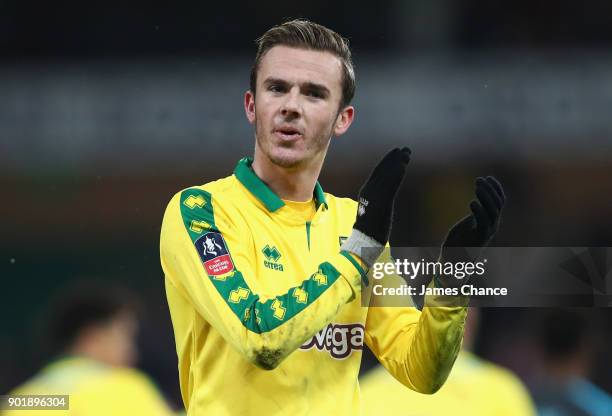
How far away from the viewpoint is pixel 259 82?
109 inches

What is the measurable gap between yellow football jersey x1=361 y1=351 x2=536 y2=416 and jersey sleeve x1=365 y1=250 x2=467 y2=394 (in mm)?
1587

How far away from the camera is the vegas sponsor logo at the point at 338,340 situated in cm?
260

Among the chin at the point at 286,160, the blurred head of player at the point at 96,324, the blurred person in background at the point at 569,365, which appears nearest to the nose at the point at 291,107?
the chin at the point at 286,160

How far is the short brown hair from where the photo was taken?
2.77m

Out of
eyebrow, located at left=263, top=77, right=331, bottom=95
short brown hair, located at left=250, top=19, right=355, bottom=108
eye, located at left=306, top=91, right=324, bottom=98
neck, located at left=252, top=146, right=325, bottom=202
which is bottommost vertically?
neck, located at left=252, top=146, right=325, bottom=202

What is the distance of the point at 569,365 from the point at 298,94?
248cm

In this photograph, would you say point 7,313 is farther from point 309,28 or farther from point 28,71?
point 309,28

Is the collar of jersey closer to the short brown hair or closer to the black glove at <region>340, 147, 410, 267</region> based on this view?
the short brown hair

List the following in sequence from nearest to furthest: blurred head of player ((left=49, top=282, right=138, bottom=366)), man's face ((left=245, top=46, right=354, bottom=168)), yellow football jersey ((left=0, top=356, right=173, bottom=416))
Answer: man's face ((left=245, top=46, right=354, bottom=168)), yellow football jersey ((left=0, top=356, right=173, bottom=416)), blurred head of player ((left=49, top=282, right=138, bottom=366))

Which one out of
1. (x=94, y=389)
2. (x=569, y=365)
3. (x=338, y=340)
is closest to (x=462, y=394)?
(x=569, y=365)

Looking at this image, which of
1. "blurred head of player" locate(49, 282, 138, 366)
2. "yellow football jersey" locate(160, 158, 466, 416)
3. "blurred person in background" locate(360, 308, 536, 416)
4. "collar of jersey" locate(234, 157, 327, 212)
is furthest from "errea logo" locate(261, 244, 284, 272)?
"blurred head of player" locate(49, 282, 138, 366)

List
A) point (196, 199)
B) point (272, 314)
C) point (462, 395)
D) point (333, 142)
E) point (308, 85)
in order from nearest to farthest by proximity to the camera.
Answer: point (272, 314), point (196, 199), point (308, 85), point (462, 395), point (333, 142)

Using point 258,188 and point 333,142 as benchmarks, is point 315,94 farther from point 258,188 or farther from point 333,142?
point 333,142

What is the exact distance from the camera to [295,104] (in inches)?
104
